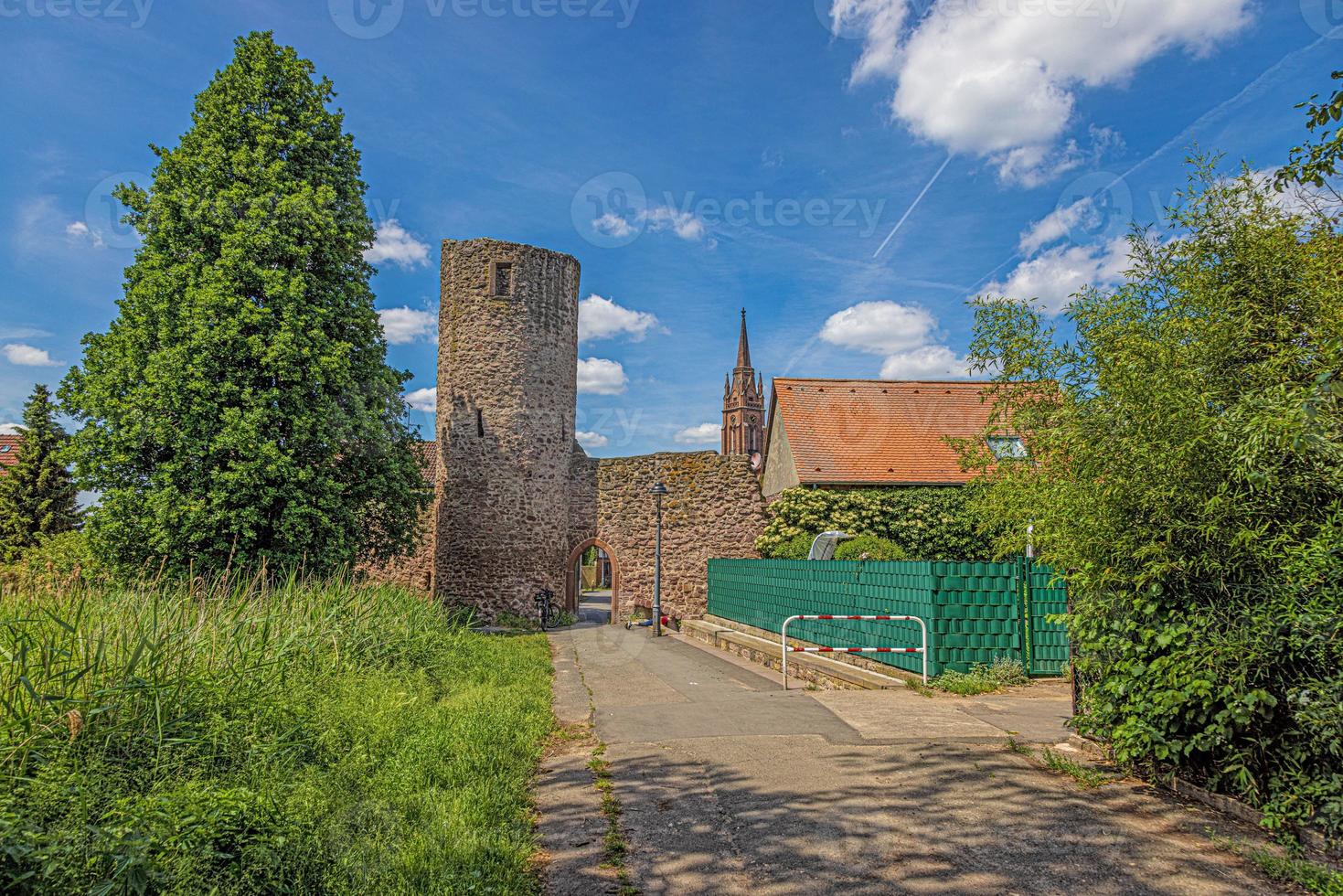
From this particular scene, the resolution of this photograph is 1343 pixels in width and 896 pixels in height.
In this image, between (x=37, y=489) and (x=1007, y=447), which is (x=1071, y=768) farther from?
(x=37, y=489)

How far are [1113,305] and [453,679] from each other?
8.16 m

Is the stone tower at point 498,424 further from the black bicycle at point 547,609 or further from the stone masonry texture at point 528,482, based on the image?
the black bicycle at point 547,609

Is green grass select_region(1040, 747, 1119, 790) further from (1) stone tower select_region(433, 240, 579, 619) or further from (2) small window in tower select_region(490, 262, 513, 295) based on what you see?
(2) small window in tower select_region(490, 262, 513, 295)

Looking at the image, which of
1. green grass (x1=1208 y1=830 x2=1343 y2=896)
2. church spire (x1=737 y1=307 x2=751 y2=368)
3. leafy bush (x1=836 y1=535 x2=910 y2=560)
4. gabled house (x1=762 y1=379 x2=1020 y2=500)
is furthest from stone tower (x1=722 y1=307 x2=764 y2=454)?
green grass (x1=1208 y1=830 x2=1343 y2=896)

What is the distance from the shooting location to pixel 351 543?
14578 millimetres

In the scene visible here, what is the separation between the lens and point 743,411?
236ft

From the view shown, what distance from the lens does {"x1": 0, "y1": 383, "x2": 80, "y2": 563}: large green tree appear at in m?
21.4

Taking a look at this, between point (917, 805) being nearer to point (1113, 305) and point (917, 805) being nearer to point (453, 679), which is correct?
point (1113, 305)

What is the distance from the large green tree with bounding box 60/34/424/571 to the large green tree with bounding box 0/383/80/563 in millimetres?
11882

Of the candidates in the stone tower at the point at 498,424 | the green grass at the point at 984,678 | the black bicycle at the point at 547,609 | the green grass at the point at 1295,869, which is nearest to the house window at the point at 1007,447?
the green grass at the point at 984,678

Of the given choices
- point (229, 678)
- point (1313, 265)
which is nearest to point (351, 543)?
point (229, 678)

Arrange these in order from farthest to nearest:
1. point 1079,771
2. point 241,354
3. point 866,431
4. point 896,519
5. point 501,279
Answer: point 866,431, point 501,279, point 896,519, point 241,354, point 1079,771

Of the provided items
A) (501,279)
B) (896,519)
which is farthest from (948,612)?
(501,279)

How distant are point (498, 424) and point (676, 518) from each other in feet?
20.1
